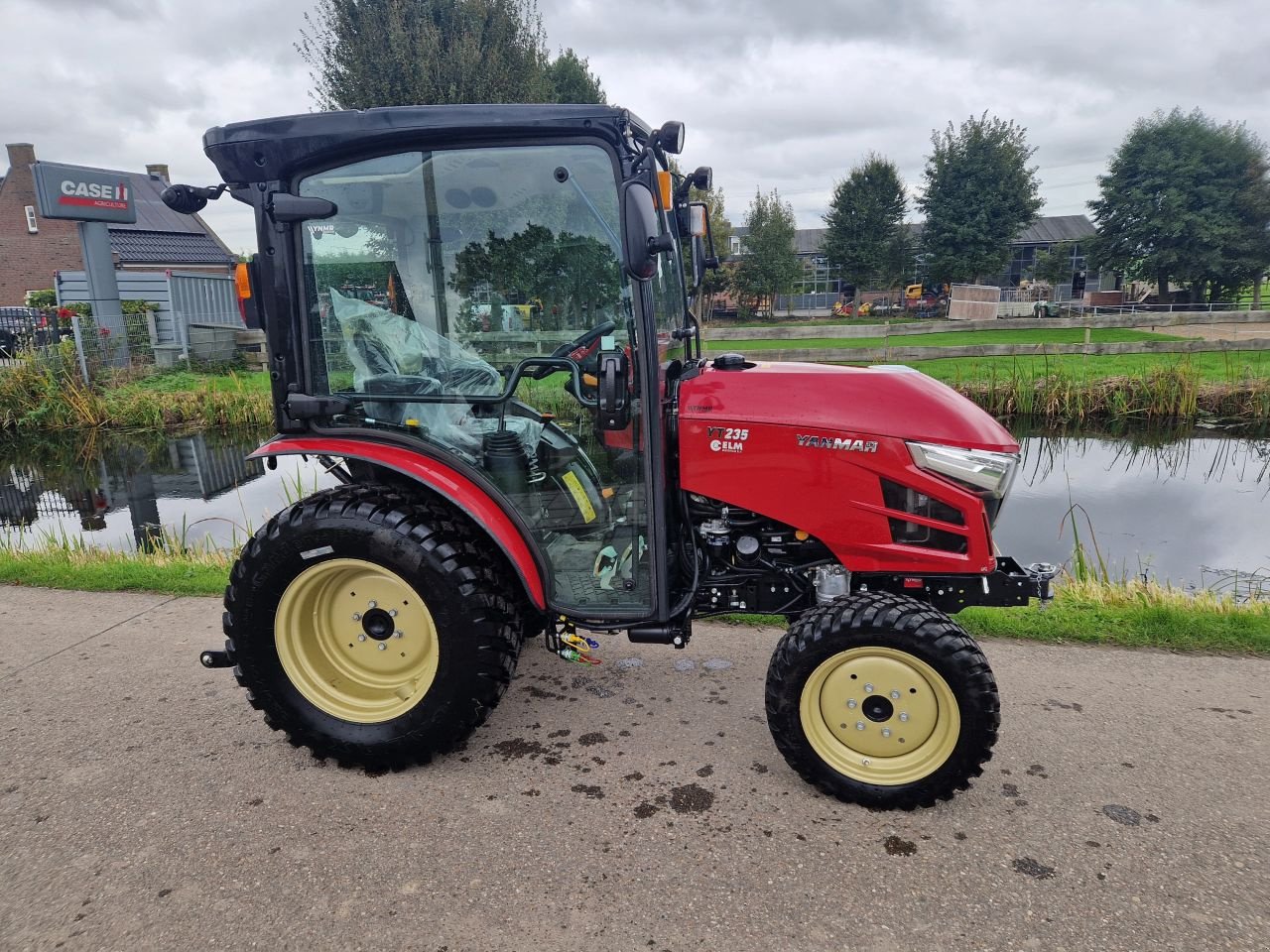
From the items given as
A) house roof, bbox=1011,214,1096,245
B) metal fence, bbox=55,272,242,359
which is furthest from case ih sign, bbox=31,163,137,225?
house roof, bbox=1011,214,1096,245

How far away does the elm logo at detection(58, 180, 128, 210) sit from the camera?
46.9 feet

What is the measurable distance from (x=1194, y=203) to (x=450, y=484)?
3872 cm

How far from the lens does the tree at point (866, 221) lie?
1502 inches

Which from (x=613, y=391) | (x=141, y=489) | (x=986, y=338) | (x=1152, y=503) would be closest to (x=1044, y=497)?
(x=1152, y=503)

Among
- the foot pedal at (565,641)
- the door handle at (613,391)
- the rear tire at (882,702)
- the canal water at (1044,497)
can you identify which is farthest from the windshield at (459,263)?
the canal water at (1044,497)

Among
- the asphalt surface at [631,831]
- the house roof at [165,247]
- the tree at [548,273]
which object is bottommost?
the asphalt surface at [631,831]

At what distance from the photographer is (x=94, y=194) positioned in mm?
14742

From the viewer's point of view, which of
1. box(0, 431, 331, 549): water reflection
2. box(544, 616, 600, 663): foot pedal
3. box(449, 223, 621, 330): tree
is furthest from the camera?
box(0, 431, 331, 549): water reflection

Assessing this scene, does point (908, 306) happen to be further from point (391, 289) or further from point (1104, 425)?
point (391, 289)

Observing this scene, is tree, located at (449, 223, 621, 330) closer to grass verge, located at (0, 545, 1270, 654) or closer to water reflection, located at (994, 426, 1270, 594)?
grass verge, located at (0, 545, 1270, 654)

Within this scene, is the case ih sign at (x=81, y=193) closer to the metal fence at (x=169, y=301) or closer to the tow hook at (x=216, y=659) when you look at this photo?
the metal fence at (x=169, y=301)

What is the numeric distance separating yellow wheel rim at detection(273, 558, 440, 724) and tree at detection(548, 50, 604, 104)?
2091cm

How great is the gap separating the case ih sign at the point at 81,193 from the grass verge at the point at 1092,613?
39.5 ft

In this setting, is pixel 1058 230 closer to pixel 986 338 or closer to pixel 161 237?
pixel 986 338
